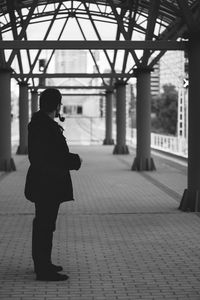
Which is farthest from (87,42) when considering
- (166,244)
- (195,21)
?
(166,244)

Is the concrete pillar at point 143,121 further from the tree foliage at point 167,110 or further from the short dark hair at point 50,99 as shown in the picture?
the tree foliage at point 167,110

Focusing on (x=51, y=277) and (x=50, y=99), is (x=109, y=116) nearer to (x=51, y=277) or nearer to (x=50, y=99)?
(x=50, y=99)

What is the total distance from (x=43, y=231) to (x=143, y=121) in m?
16.7

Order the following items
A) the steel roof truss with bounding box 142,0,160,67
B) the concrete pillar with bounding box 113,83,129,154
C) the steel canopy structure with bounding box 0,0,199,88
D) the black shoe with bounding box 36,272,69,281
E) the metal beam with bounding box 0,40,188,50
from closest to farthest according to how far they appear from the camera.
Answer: the black shoe with bounding box 36,272,69,281, the metal beam with bounding box 0,40,188,50, the steel roof truss with bounding box 142,0,160,67, the steel canopy structure with bounding box 0,0,199,88, the concrete pillar with bounding box 113,83,129,154

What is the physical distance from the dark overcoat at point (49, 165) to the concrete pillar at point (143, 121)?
1663cm

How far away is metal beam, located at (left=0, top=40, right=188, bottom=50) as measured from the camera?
43.9 ft

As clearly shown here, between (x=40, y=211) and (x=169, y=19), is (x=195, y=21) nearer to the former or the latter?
(x=40, y=211)

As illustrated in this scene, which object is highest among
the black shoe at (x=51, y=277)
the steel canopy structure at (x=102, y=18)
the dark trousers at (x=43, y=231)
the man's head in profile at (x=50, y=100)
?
the steel canopy structure at (x=102, y=18)

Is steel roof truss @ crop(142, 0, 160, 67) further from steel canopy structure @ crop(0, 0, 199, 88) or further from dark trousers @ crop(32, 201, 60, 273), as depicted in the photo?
dark trousers @ crop(32, 201, 60, 273)

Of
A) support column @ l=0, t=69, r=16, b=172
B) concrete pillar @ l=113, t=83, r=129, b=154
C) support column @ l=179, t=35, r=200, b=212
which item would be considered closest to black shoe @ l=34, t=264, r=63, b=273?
support column @ l=179, t=35, r=200, b=212

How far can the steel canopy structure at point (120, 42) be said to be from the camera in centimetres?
1274

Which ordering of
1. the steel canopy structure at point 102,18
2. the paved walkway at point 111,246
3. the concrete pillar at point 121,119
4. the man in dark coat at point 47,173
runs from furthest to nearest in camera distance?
the concrete pillar at point 121,119 → the steel canopy structure at point 102,18 → the man in dark coat at point 47,173 → the paved walkway at point 111,246

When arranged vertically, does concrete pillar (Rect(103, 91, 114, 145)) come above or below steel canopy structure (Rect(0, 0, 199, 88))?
below

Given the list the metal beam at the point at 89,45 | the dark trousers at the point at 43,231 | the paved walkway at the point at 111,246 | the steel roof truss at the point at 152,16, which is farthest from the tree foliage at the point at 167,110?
the dark trousers at the point at 43,231
